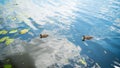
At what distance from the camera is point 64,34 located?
8688 millimetres

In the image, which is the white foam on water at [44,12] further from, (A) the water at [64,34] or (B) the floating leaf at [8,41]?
(B) the floating leaf at [8,41]

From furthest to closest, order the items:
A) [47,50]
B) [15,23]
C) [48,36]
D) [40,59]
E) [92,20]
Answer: [92,20] → [15,23] → [48,36] → [47,50] → [40,59]

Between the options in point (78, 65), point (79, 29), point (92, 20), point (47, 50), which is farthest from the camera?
point (92, 20)

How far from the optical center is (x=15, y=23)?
1007cm

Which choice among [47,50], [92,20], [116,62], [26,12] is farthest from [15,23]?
[116,62]

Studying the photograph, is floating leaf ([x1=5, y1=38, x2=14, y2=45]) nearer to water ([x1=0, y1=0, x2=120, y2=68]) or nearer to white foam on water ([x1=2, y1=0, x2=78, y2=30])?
water ([x1=0, y1=0, x2=120, y2=68])

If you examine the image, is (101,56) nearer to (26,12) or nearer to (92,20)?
(92,20)

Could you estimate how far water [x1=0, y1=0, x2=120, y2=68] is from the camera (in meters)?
6.45

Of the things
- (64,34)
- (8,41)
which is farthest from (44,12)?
(8,41)

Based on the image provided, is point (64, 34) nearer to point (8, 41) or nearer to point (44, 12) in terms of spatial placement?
point (8, 41)

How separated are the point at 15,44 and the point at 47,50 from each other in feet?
5.54

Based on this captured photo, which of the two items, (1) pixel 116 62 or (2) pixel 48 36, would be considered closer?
(1) pixel 116 62

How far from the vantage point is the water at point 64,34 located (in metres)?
6.45

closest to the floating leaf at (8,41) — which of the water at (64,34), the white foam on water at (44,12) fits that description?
the water at (64,34)
